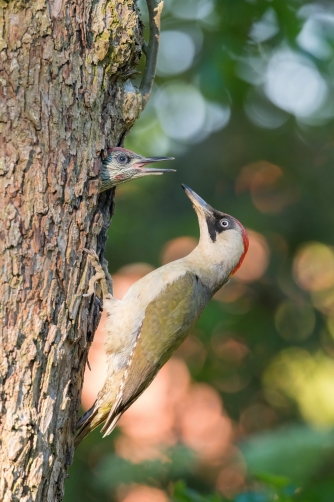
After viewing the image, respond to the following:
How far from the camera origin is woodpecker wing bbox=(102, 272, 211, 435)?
386 cm

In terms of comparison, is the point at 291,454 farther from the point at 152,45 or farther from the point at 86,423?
the point at 152,45

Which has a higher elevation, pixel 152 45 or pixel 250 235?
pixel 152 45

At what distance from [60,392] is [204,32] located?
5032 mm

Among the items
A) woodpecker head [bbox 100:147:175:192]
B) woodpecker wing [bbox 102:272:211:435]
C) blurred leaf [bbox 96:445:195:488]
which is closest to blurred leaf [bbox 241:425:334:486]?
woodpecker wing [bbox 102:272:211:435]

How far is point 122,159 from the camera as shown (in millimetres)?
3666

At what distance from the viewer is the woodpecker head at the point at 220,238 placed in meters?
4.53

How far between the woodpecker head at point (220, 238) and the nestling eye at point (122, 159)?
857 mm

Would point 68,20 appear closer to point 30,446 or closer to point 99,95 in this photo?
point 99,95

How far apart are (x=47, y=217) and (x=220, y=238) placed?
190cm

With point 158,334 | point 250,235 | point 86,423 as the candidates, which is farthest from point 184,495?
point 250,235

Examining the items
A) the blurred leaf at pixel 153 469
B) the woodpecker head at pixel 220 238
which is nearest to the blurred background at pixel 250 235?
the blurred leaf at pixel 153 469

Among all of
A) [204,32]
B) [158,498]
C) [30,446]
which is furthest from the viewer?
[204,32]

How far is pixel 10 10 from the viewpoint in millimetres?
2912

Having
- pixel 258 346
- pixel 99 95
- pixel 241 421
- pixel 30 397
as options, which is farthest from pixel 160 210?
pixel 30 397
